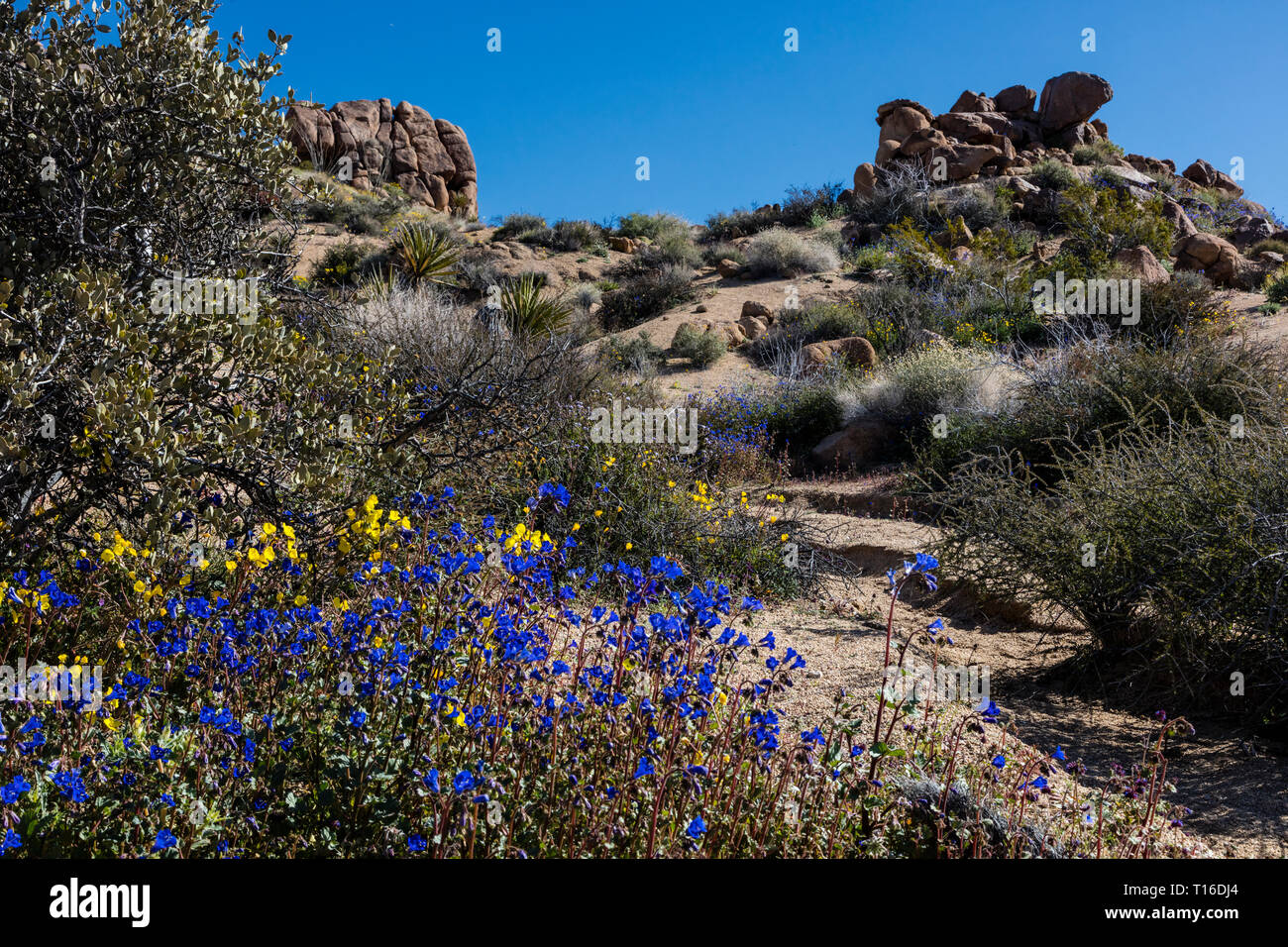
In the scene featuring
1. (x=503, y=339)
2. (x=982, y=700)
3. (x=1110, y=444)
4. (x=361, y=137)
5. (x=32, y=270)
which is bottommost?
(x=982, y=700)

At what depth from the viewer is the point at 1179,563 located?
4.43 meters

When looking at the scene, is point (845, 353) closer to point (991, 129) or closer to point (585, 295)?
point (585, 295)

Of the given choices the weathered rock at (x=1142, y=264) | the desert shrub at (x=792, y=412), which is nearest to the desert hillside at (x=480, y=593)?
the desert shrub at (x=792, y=412)

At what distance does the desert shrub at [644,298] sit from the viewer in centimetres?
2056

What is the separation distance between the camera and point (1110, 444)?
25.5 ft

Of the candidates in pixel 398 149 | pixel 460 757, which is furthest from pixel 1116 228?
pixel 398 149

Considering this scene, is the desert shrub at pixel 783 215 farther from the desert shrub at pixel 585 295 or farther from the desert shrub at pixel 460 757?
the desert shrub at pixel 460 757

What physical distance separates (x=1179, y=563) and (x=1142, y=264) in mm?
15847

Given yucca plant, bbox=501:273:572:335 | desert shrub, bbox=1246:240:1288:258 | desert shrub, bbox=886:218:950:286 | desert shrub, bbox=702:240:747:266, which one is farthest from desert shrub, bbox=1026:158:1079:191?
Answer: yucca plant, bbox=501:273:572:335

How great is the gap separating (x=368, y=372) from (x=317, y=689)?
9.62 feet

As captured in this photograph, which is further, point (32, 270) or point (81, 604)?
point (32, 270)

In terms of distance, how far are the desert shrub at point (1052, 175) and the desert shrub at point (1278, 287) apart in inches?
318
